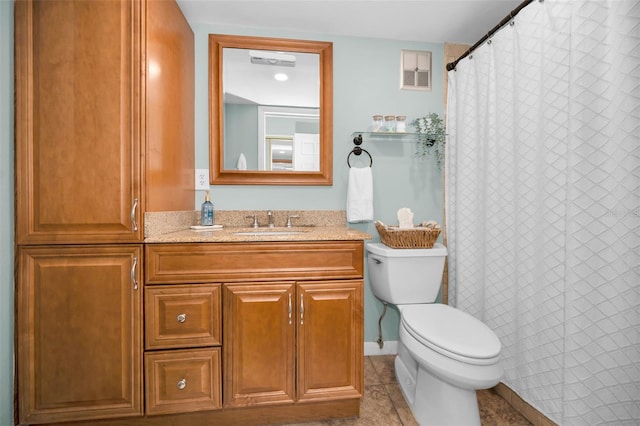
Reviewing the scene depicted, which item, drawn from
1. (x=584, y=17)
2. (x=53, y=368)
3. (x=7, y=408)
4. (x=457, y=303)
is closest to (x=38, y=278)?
(x=53, y=368)

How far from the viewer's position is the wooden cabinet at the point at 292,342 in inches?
52.4

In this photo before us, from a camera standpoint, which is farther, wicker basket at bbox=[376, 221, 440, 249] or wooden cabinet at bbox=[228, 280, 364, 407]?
wicker basket at bbox=[376, 221, 440, 249]

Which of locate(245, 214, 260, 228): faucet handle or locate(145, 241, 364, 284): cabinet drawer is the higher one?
locate(245, 214, 260, 228): faucet handle

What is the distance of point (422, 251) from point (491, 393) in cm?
90

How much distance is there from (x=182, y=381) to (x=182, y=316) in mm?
294

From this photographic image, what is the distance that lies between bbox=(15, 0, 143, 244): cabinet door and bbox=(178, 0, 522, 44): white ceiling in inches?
24.7

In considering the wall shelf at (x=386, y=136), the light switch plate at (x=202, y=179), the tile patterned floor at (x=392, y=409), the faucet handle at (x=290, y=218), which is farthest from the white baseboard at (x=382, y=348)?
the light switch plate at (x=202, y=179)

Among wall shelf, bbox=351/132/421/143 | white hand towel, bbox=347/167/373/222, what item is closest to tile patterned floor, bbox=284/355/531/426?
white hand towel, bbox=347/167/373/222

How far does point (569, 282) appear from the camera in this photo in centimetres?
115

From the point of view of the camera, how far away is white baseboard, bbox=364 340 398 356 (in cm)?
202

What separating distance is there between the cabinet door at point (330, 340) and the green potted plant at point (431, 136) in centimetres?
113

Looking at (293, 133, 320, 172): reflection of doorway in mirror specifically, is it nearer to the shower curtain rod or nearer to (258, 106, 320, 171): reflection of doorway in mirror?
(258, 106, 320, 171): reflection of doorway in mirror

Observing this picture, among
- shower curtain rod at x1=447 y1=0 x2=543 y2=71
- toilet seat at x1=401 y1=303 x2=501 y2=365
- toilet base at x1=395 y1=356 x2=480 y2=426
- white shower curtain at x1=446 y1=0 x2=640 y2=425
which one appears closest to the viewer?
white shower curtain at x1=446 y1=0 x2=640 y2=425

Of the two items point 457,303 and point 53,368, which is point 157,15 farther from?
point 457,303
